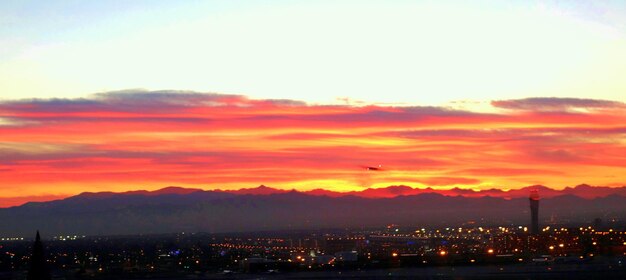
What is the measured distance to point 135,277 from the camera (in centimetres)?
9881

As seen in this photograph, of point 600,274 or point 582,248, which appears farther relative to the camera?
point 582,248

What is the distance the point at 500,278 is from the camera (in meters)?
81.6

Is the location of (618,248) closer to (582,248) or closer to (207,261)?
(582,248)

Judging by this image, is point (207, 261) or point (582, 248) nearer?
point (207, 261)

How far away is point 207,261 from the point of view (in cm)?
13162

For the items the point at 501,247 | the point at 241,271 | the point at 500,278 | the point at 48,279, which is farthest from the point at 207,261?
the point at 48,279

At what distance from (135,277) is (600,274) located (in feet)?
155

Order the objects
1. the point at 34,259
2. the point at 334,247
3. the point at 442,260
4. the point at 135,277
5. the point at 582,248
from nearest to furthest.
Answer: the point at 34,259
the point at 135,277
the point at 442,260
the point at 582,248
the point at 334,247

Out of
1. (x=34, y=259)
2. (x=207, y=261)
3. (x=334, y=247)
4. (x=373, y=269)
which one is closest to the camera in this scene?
(x=34, y=259)

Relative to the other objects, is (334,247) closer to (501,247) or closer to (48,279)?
(501,247)

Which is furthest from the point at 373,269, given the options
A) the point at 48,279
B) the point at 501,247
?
the point at 48,279

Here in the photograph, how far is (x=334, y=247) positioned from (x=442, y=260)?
59739 millimetres

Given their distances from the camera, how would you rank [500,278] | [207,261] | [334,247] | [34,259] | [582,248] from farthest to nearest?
1. [334,247]
2. [582,248]
3. [207,261]
4. [500,278]
5. [34,259]

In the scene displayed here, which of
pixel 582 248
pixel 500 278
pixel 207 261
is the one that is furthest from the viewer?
pixel 582 248
